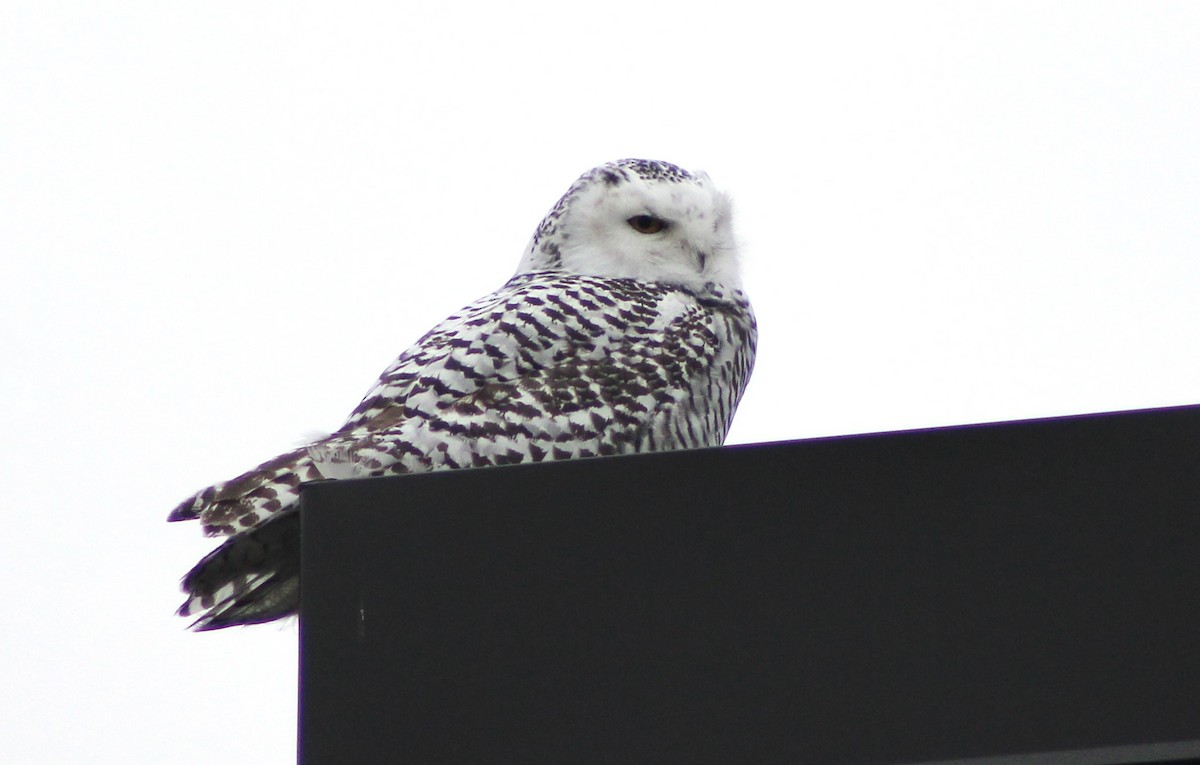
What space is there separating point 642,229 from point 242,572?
159 cm

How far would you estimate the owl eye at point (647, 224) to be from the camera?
3469mm


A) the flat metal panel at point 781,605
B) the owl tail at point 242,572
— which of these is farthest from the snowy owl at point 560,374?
the flat metal panel at point 781,605

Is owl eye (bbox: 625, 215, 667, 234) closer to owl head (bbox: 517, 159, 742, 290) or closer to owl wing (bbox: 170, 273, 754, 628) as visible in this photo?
owl head (bbox: 517, 159, 742, 290)

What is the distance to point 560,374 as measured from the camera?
274 cm

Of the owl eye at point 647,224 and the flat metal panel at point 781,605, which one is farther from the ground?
the owl eye at point 647,224

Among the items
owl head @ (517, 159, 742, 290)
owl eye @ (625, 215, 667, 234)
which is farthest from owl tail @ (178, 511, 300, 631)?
owl eye @ (625, 215, 667, 234)

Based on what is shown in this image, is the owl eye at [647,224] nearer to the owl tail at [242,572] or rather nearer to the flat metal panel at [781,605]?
the owl tail at [242,572]

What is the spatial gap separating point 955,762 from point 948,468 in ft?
1.23

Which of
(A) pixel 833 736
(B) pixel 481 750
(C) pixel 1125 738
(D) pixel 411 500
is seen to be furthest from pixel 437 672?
(C) pixel 1125 738

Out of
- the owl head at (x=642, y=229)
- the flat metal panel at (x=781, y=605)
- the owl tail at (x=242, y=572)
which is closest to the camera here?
the flat metal panel at (x=781, y=605)

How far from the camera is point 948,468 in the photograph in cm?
172

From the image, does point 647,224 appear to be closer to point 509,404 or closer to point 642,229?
point 642,229

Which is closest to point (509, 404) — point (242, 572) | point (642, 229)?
point (242, 572)

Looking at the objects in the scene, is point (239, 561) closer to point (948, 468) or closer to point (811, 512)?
point (811, 512)
